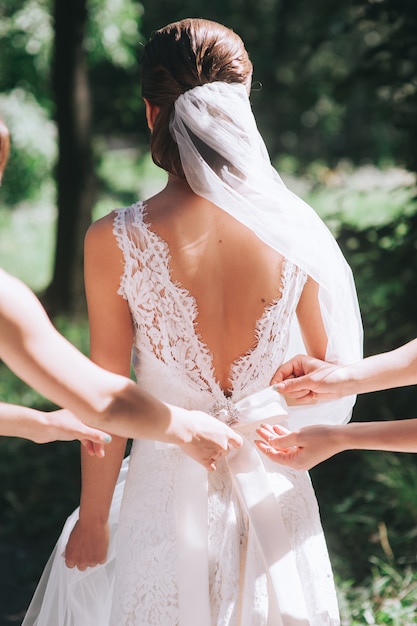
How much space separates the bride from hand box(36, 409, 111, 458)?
5.0 inches

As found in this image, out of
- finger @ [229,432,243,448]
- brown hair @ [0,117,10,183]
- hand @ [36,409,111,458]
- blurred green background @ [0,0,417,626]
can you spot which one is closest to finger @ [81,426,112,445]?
hand @ [36,409,111,458]

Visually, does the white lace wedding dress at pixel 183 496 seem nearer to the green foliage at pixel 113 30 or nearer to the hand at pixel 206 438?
the hand at pixel 206 438

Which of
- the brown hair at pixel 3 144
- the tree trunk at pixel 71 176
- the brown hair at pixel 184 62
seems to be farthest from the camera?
the tree trunk at pixel 71 176

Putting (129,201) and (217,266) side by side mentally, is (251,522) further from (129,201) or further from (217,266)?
(129,201)

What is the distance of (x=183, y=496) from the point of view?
81.4 inches

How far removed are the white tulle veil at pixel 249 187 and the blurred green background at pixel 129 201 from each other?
2.03ft

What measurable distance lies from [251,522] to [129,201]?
14943 millimetres

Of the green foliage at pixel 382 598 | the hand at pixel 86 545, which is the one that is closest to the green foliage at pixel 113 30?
the green foliage at pixel 382 598

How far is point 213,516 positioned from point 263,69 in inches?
622

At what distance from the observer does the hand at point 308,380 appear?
2188 mm

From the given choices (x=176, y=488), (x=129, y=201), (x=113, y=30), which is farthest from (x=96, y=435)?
(x=129, y=201)

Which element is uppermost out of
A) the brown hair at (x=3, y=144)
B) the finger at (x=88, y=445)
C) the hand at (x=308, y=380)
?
the brown hair at (x=3, y=144)

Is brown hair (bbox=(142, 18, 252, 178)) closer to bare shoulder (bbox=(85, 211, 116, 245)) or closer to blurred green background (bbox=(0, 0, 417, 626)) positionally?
bare shoulder (bbox=(85, 211, 116, 245))

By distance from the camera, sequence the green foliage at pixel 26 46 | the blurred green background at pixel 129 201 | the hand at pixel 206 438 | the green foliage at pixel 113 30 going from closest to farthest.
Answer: the hand at pixel 206 438
the blurred green background at pixel 129 201
the green foliage at pixel 113 30
the green foliage at pixel 26 46
